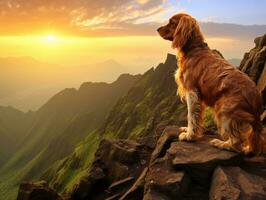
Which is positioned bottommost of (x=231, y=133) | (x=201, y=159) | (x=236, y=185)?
(x=236, y=185)

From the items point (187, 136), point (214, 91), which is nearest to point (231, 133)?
point (214, 91)

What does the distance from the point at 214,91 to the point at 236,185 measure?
3844mm

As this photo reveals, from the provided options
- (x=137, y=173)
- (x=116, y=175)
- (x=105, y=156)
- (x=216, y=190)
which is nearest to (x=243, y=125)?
(x=216, y=190)

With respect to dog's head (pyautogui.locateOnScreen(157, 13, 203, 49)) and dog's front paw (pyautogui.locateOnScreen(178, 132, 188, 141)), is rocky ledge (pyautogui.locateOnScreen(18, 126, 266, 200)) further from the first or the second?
dog's head (pyautogui.locateOnScreen(157, 13, 203, 49))

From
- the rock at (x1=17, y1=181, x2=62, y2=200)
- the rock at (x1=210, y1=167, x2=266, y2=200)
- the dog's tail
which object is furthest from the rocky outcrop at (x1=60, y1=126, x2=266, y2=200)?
the rock at (x1=17, y1=181, x2=62, y2=200)

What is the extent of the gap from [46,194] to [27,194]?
1.97 m

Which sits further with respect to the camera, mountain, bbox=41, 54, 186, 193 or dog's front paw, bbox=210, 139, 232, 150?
mountain, bbox=41, 54, 186, 193

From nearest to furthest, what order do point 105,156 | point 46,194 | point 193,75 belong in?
point 193,75, point 105,156, point 46,194

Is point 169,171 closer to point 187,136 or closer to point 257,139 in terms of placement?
point 187,136

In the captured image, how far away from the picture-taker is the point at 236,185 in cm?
1163

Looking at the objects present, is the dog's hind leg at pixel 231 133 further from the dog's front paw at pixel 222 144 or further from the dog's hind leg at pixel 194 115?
the dog's hind leg at pixel 194 115

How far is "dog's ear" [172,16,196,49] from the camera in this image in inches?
597

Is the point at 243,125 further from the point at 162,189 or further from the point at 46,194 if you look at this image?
the point at 46,194

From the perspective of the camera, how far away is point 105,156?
2370 centimetres
